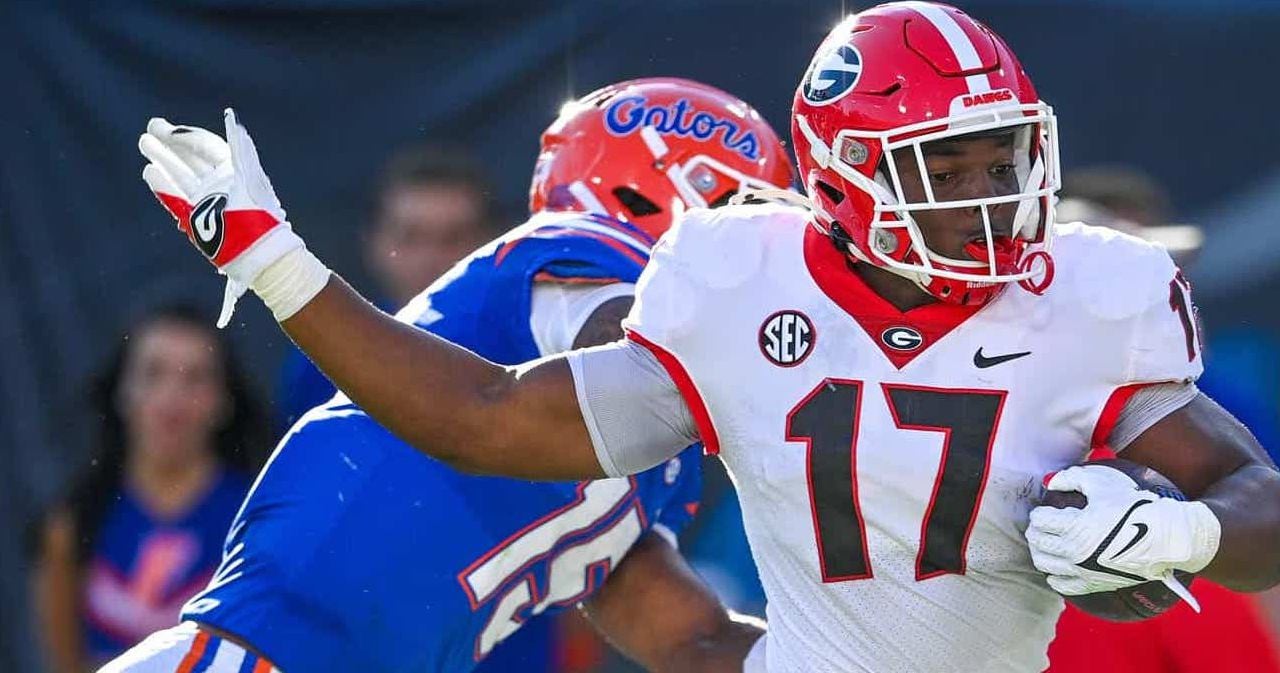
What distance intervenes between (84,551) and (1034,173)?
9.52ft

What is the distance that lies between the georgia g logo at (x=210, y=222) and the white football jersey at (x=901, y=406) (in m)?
0.56

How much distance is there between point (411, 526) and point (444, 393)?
66 cm

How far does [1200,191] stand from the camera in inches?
179

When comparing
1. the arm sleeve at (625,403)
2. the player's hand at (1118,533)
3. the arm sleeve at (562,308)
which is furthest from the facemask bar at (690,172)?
the player's hand at (1118,533)

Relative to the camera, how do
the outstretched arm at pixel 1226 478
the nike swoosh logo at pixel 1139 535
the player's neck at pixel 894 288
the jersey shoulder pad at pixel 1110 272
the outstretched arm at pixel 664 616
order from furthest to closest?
the outstretched arm at pixel 664 616 < the player's neck at pixel 894 288 < the jersey shoulder pad at pixel 1110 272 < the outstretched arm at pixel 1226 478 < the nike swoosh logo at pixel 1139 535

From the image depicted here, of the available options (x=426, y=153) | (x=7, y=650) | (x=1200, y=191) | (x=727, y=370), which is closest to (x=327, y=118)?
(x=426, y=153)

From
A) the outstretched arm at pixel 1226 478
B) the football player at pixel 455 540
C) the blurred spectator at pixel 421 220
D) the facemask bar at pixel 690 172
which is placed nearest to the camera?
the outstretched arm at pixel 1226 478

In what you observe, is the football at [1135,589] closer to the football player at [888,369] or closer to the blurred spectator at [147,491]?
the football player at [888,369]

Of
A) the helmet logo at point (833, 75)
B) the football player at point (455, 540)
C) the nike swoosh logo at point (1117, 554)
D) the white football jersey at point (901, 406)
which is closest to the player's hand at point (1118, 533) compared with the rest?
the nike swoosh logo at point (1117, 554)

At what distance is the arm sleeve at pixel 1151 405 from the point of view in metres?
2.51

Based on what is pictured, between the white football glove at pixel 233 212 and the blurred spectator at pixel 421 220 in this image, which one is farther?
the blurred spectator at pixel 421 220

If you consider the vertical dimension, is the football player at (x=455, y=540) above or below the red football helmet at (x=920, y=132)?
below

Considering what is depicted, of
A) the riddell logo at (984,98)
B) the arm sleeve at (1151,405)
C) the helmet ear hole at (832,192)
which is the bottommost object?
the arm sleeve at (1151,405)

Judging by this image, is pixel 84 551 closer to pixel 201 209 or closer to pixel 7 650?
pixel 7 650
